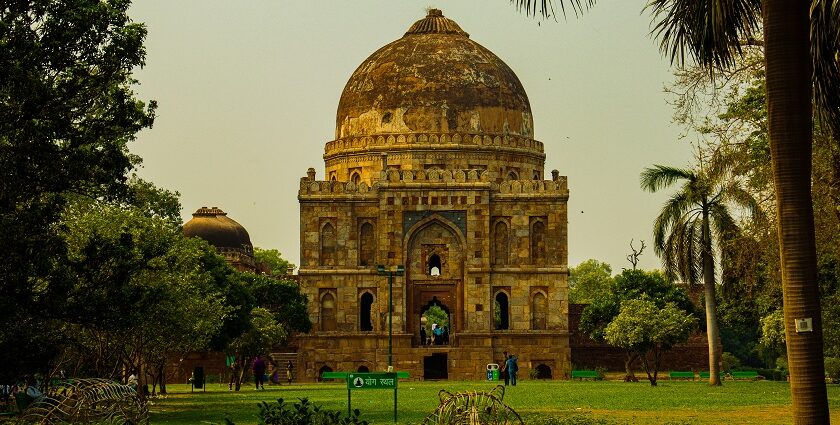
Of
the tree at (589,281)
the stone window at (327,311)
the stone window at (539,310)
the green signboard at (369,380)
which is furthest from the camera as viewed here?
→ the tree at (589,281)

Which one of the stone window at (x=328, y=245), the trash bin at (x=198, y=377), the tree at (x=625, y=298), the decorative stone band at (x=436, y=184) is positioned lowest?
the trash bin at (x=198, y=377)

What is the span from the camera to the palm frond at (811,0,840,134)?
13.5 meters

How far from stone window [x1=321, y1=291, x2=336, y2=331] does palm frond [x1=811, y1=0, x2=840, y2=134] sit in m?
44.1

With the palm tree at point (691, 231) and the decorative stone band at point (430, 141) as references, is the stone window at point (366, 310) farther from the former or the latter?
the palm tree at point (691, 231)

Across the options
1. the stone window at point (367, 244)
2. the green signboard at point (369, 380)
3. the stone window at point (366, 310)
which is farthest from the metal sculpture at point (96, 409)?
the stone window at point (367, 244)

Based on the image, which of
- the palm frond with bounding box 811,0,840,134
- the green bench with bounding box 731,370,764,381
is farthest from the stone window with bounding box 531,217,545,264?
the palm frond with bounding box 811,0,840,134

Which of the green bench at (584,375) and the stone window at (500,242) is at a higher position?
the stone window at (500,242)

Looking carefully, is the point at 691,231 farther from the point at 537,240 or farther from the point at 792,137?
the point at 792,137

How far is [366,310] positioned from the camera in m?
58.0

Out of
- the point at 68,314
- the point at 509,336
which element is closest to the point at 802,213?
the point at 68,314

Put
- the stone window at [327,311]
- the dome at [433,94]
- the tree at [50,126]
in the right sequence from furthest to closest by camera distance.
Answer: the dome at [433,94] → the stone window at [327,311] → the tree at [50,126]

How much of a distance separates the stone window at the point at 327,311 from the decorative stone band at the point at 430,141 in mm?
8498

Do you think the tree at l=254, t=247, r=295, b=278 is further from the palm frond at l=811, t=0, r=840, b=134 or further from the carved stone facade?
the palm frond at l=811, t=0, r=840, b=134

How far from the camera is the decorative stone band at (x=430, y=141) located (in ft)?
204
